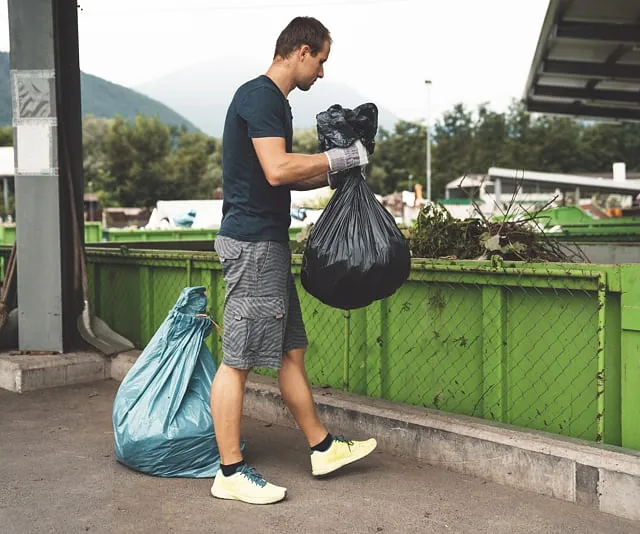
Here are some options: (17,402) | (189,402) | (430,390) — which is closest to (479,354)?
(430,390)

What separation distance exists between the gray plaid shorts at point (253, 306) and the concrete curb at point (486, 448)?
39.1 inches

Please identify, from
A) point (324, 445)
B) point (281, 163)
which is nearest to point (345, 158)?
point (281, 163)

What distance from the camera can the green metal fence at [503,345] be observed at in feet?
12.6

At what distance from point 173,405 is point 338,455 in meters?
0.89

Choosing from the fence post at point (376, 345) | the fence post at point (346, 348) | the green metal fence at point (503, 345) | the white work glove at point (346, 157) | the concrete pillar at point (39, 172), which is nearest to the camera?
the white work glove at point (346, 157)

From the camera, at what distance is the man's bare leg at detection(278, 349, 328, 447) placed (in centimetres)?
405

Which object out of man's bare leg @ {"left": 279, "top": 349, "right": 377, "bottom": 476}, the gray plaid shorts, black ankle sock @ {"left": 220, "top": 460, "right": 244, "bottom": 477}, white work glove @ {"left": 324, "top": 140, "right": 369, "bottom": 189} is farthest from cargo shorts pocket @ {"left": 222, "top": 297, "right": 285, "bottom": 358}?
white work glove @ {"left": 324, "top": 140, "right": 369, "bottom": 189}

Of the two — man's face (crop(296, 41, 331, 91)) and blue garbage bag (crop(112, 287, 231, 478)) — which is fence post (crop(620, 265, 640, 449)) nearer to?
man's face (crop(296, 41, 331, 91))

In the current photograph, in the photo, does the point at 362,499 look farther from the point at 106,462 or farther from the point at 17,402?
the point at 17,402

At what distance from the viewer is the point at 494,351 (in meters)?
4.35

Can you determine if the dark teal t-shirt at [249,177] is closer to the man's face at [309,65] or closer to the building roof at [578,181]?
the man's face at [309,65]

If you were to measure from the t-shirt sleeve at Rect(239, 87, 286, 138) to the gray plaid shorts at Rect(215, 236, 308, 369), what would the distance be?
532mm

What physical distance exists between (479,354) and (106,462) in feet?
7.02

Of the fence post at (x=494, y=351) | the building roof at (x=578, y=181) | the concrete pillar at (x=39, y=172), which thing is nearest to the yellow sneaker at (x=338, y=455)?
the fence post at (x=494, y=351)
